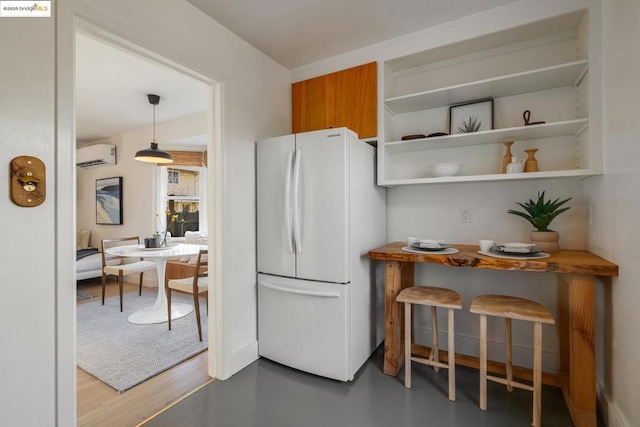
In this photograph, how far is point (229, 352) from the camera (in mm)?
2279

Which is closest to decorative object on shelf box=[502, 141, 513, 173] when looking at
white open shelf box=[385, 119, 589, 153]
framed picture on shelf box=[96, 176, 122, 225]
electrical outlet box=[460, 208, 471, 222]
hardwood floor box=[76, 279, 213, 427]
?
white open shelf box=[385, 119, 589, 153]

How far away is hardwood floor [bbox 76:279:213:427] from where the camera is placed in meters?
1.84

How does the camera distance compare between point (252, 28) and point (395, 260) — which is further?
point (252, 28)

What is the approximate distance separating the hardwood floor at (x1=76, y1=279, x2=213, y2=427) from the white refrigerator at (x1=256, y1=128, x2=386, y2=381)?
1.85 feet

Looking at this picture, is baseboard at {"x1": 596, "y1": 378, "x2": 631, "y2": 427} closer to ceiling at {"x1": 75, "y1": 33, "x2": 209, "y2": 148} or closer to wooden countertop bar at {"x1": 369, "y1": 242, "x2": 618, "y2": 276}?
wooden countertop bar at {"x1": 369, "y1": 242, "x2": 618, "y2": 276}

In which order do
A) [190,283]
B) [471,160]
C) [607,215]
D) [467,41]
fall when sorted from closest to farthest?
[607,215]
[467,41]
[471,160]
[190,283]

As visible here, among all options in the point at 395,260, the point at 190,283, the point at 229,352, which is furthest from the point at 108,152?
the point at 395,260

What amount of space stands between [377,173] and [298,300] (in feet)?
3.98

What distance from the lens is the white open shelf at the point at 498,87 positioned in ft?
6.38

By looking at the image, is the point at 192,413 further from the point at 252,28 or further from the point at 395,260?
the point at 252,28

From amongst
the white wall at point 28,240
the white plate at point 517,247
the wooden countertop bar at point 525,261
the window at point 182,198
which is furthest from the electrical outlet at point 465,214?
the window at point 182,198

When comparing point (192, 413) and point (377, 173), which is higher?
point (377, 173)

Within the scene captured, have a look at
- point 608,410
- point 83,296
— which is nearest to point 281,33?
point 608,410

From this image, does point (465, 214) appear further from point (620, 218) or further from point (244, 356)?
point (244, 356)
